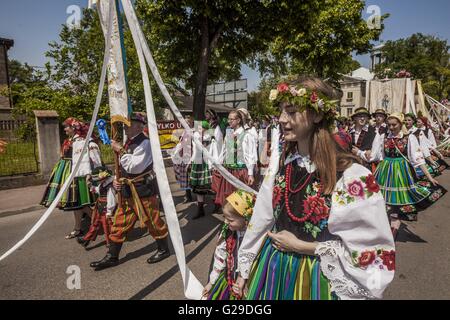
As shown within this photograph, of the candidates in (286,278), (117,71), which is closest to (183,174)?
(117,71)

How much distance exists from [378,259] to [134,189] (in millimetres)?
2842

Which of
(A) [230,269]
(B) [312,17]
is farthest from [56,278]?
(B) [312,17]

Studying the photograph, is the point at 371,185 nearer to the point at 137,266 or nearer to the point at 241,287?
the point at 241,287

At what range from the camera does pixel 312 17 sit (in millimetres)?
9477

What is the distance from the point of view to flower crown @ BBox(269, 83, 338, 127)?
158 cm

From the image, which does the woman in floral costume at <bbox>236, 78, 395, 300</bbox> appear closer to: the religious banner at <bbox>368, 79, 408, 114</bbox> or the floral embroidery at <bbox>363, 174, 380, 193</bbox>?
the floral embroidery at <bbox>363, 174, 380, 193</bbox>

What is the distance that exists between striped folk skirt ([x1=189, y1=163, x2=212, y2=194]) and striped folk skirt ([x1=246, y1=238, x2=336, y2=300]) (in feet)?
13.4

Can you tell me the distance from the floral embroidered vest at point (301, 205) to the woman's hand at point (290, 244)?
6 centimetres

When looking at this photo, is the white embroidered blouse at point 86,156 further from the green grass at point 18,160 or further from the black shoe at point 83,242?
the green grass at point 18,160

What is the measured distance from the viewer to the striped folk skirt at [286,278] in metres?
1.50

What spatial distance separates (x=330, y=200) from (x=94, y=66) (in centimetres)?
1705

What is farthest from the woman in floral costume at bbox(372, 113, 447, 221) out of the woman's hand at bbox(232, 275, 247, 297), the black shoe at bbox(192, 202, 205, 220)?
the woman's hand at bbox(232, 275, 247, 297)

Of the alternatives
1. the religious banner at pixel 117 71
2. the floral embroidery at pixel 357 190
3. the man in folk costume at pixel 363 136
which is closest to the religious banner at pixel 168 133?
the man in folk costume at pixel 363 136

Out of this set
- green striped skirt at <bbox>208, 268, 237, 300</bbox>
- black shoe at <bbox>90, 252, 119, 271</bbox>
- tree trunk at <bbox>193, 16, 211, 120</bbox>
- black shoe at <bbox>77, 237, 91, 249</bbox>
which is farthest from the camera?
tree trunk at <bbox>193, 16, 211, 120</bbox>
